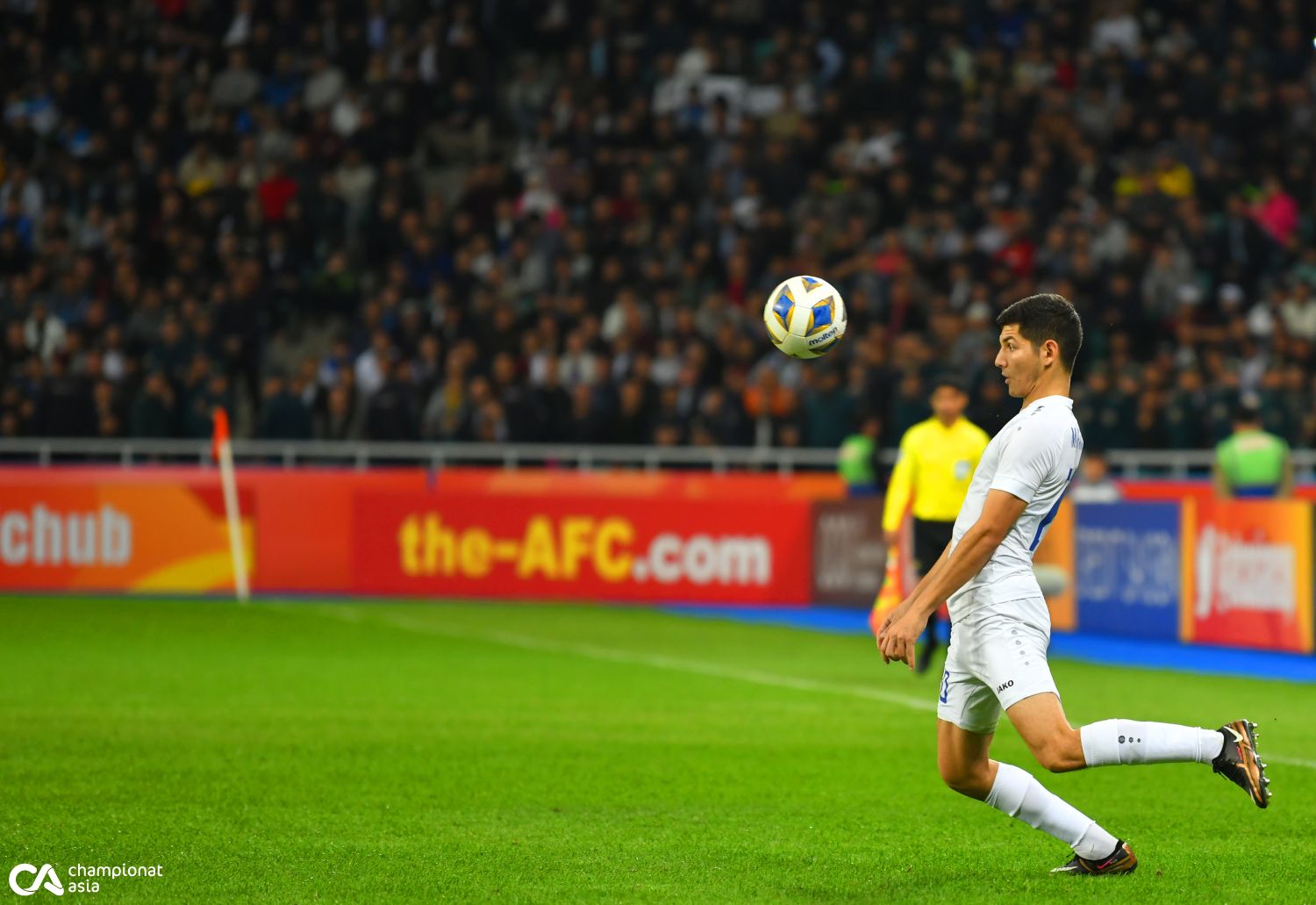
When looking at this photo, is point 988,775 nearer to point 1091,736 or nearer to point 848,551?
point 1091,736

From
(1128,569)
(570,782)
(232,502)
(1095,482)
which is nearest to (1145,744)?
(570,782)

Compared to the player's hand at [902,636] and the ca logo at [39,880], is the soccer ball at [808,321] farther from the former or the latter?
the ca logo at [39,880]

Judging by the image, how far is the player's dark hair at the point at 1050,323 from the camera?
6.48 meters

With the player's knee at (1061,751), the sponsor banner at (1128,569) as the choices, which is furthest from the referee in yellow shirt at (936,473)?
the player's knee at (1061,751)

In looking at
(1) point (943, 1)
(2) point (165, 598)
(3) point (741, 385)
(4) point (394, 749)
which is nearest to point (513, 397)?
(3) point (741, 385)

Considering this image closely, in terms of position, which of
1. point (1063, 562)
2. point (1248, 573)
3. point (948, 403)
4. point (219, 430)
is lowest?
point (1063, 562)

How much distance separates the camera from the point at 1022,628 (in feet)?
21.0

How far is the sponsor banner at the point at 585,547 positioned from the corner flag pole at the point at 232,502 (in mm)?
1364

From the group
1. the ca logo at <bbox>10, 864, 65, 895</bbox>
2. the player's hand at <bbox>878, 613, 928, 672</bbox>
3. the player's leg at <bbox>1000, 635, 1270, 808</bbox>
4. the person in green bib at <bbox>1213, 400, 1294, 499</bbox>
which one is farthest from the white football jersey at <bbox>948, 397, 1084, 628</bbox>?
the person in green bib at <bbox>1213, 400, 1294, 499</bbox>

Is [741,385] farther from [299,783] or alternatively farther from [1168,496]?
[299,783]

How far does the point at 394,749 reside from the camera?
10414mm

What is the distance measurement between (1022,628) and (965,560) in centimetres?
34

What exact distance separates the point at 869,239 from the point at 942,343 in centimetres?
306

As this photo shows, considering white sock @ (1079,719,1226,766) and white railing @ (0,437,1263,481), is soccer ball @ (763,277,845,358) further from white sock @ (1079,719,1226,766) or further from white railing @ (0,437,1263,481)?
white railing @ (0,437,1263,481)
